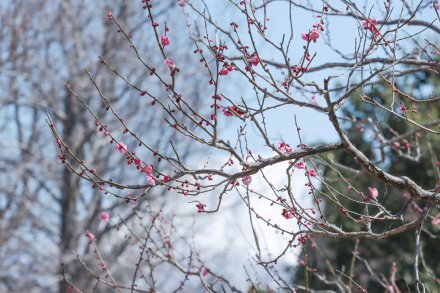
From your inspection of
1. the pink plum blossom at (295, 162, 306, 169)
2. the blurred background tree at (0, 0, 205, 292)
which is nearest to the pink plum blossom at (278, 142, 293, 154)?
the pink plum blossom at (295, 162, 306, 169)

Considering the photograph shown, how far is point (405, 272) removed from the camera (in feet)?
33.8

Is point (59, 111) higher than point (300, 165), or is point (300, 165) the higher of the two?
point (59, 111)

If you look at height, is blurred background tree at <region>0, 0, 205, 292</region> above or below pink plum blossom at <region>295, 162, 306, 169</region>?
above

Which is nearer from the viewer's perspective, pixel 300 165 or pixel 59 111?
pixel 300 165

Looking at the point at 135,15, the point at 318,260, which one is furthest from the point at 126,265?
the point at 135,15

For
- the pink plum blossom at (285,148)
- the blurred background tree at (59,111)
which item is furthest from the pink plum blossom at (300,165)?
the blurred background tree at (59,111)

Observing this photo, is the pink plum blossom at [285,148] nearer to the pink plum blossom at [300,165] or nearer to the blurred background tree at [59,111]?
the pink plum blossom at [300,165]

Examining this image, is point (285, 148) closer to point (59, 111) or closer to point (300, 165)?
point (300, 165)

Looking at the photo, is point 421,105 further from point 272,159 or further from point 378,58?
point 272,159

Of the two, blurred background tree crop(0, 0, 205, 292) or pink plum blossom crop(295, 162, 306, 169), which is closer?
pink plum blossom crop(295, 162, 306, 169)

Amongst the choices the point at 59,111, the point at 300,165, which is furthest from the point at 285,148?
the point at 59,111

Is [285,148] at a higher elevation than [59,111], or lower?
lower

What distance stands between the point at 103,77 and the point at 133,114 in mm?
938

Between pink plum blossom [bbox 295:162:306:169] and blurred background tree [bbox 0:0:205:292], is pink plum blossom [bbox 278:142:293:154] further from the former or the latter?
blurred background tree [bbox 0:0:205:292]
